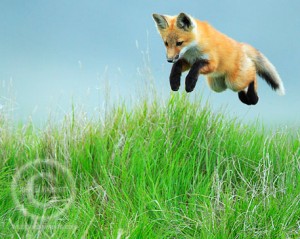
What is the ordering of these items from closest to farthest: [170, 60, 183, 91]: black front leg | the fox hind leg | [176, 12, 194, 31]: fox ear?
1. [176, 12, 194, 31]: fox ear
2. [170, 60, 183, 91]: black front leg
3. the fox hind leg

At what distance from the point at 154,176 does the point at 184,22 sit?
1536mm

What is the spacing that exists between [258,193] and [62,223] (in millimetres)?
1919

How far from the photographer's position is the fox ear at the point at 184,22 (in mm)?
4625

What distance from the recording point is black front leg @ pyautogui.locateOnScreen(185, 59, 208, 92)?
15.7 feet

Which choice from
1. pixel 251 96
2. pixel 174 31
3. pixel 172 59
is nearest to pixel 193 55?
pixel 174 31

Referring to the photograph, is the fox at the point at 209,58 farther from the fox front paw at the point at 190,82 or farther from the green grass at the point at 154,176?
the green grass at the point at 154,176

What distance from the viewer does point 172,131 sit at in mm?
6023

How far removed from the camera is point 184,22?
4.73m

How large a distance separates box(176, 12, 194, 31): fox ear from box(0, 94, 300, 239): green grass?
135cm

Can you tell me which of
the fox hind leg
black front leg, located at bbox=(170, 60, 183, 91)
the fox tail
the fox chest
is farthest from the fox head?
the fox tail

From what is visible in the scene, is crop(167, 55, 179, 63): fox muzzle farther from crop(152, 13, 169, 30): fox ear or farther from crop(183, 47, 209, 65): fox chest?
crop(183, 47, 209, 65): fox chest

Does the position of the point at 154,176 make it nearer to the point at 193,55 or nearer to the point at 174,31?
the point at 193,55

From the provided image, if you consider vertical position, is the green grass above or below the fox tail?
below

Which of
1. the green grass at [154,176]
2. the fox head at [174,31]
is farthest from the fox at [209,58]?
the green grass at [154,176]
